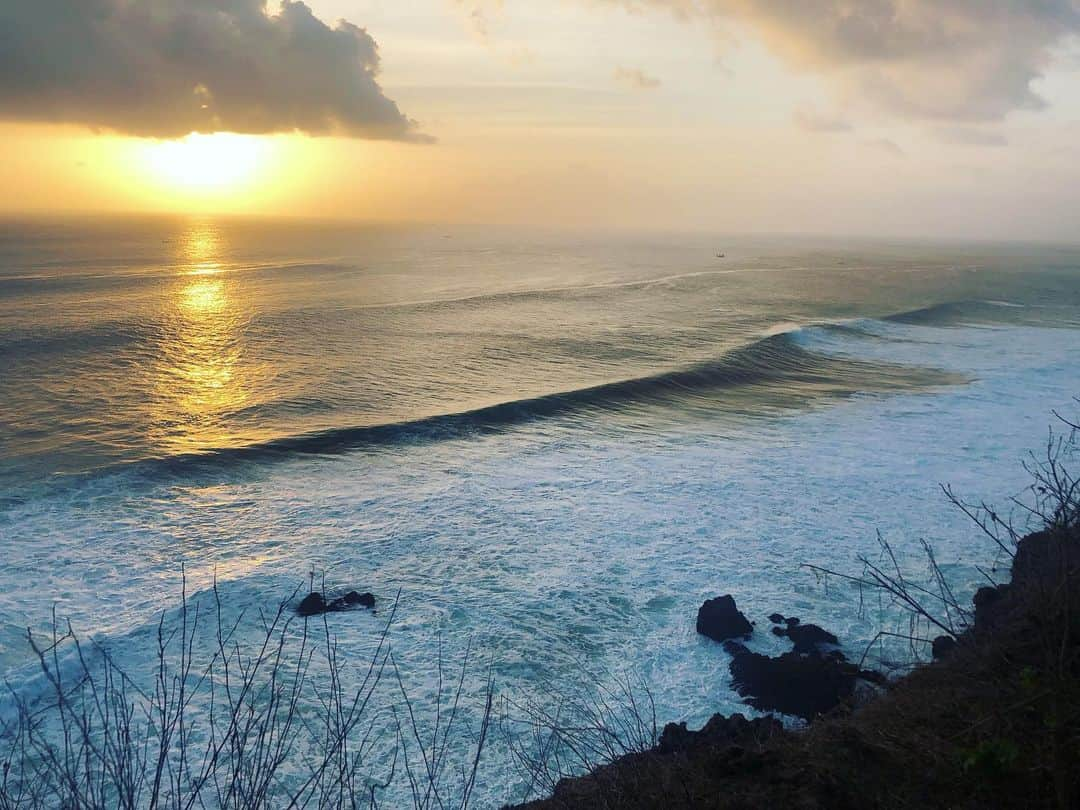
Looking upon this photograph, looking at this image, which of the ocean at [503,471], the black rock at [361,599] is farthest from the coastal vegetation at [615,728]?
the ocean at [503,471]

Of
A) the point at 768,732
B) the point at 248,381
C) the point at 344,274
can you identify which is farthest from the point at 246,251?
the point at 768,732

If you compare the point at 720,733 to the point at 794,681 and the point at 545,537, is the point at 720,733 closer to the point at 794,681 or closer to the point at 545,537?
the point at 794,681

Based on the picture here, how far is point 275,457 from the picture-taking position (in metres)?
22.2

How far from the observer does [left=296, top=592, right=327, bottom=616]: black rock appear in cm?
1324

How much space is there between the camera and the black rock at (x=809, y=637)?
40.0ft

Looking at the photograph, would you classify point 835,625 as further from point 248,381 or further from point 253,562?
point 248,381

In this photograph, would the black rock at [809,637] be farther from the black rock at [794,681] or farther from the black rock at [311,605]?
the black rock at [311,605]

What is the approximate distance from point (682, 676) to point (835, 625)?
120 inches

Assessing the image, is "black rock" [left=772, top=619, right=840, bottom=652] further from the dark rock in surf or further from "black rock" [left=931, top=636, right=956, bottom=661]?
the dark rock in surf

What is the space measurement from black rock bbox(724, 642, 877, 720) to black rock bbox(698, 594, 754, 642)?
0.60 m

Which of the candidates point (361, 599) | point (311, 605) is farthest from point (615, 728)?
point (311, 605)

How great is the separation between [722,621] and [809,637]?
135cm

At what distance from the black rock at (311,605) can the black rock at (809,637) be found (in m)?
7.64

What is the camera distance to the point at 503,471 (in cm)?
2083
